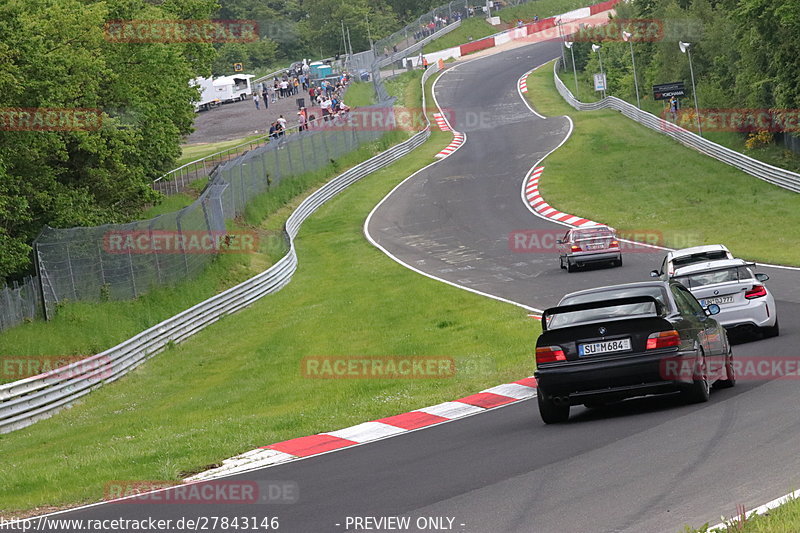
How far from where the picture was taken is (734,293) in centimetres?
1856

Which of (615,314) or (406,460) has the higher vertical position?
(615,314)

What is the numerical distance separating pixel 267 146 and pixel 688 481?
43.9 metres

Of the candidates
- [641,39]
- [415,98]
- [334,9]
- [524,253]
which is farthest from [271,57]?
[524,253]

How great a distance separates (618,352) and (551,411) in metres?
1.01

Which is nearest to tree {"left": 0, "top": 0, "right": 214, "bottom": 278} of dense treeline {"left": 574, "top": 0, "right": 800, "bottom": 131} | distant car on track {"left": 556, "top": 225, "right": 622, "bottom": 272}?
distant car on track {"left": 556, "top": 225, "right": 622, "bottom": 272}

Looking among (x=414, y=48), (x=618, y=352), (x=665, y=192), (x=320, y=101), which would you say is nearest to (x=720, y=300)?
(x=618, y=352)

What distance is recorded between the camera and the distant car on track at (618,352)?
11.9 metres

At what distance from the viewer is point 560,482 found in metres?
9.08

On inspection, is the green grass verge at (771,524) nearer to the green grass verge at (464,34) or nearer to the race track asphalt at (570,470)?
the race track asphalt at (570,470)

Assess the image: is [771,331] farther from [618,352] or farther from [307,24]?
[307,24]

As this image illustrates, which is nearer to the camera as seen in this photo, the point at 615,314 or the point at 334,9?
the point at 615,314

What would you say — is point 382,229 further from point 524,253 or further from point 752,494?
point 752,494

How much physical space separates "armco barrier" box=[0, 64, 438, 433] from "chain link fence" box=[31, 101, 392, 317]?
1.53 meters

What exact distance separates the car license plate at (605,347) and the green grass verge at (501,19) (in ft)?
318
